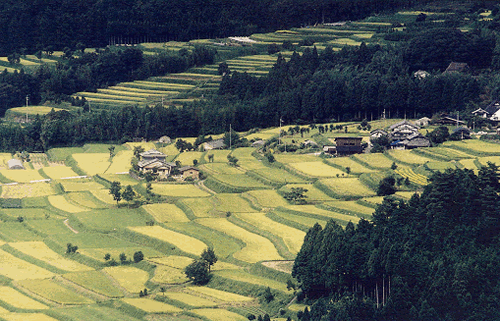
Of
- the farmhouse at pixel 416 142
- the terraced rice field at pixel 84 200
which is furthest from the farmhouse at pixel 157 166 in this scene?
the farmhouse at pixel 416 142

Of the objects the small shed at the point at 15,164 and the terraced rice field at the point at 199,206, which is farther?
the small shed at the point at 15,164

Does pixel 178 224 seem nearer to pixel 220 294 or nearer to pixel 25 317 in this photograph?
pixel 220 294

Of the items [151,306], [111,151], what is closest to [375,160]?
[111,151]

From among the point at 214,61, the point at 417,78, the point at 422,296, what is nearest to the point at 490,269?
the point at 422,296

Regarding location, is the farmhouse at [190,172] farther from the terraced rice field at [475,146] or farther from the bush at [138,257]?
the bush at [138,257]

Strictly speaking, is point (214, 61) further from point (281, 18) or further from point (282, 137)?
point (282, 137)

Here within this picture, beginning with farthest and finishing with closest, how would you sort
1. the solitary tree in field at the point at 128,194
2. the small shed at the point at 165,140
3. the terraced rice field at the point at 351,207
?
the small shed at the point at 165,140 < the solitary tree in field at the point at 128,194 < the terraced rice field at the point at 351,207
